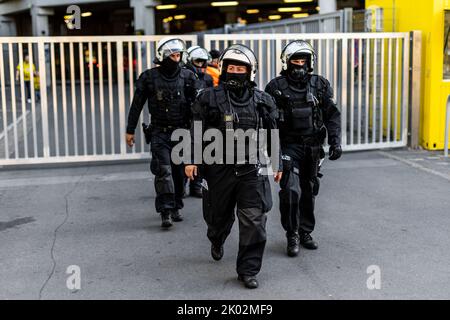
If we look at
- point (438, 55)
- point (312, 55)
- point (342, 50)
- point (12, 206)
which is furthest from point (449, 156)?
point (12, 206)

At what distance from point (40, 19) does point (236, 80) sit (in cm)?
3107

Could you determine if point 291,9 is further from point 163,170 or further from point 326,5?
point 163,170

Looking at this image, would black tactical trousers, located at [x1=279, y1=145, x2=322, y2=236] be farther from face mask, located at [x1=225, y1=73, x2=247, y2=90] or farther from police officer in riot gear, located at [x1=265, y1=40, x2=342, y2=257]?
face mask, located at [x1=225, y1=73, x2=247, y2=90]

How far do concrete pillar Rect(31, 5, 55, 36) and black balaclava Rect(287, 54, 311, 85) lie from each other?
97.0 ft

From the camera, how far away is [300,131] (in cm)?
551

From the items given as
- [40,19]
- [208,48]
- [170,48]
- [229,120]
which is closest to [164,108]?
[170,48]

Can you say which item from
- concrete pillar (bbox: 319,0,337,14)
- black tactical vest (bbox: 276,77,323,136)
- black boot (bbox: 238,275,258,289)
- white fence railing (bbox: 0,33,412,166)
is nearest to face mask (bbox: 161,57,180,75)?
black tactical vest (bbox: 276,77,323,136)

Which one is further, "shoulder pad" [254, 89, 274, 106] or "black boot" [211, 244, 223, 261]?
"black boot" [211, 244, 223, 261]

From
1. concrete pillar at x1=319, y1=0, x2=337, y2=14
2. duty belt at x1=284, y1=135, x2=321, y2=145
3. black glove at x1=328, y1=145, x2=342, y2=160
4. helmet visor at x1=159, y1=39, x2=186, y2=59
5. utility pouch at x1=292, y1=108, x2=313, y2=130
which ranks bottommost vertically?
black glove at x1=328, y1=145, x2=342, y2=160

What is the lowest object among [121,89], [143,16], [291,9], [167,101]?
[167,101]

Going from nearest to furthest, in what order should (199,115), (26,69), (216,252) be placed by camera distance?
(199,115)
(216,252)
(26,69)

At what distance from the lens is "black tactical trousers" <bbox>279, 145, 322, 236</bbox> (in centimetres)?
541

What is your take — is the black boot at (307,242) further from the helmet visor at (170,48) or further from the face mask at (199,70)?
the face mask at (199,70)
